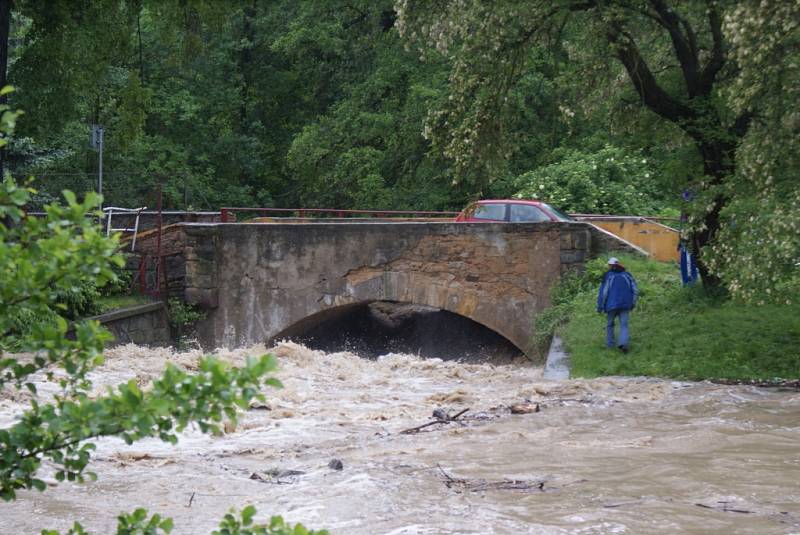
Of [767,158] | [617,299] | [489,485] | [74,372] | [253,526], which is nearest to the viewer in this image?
[253,526]

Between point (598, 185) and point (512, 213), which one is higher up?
point (598, 185)

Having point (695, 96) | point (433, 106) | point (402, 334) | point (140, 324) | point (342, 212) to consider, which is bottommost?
point (402, 334)

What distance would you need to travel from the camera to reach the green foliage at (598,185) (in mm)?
24797

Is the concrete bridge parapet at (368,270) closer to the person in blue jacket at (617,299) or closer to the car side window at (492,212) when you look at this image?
the car side window at (492,212)

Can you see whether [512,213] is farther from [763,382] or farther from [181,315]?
[763,382]

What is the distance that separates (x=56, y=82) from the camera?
9.59 metres

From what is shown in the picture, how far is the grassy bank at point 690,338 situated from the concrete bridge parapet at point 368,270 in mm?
1341

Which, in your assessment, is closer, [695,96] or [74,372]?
[74,372]

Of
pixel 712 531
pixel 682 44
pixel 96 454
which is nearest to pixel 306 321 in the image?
pixel 682 44

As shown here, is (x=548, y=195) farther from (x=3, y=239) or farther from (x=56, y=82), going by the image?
(x=3, y=239)

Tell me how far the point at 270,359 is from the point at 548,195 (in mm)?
22203

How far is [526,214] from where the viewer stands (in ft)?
69.0

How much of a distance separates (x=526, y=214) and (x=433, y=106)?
544 centimetres

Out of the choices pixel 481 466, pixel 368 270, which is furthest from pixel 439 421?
pixel 368 270
